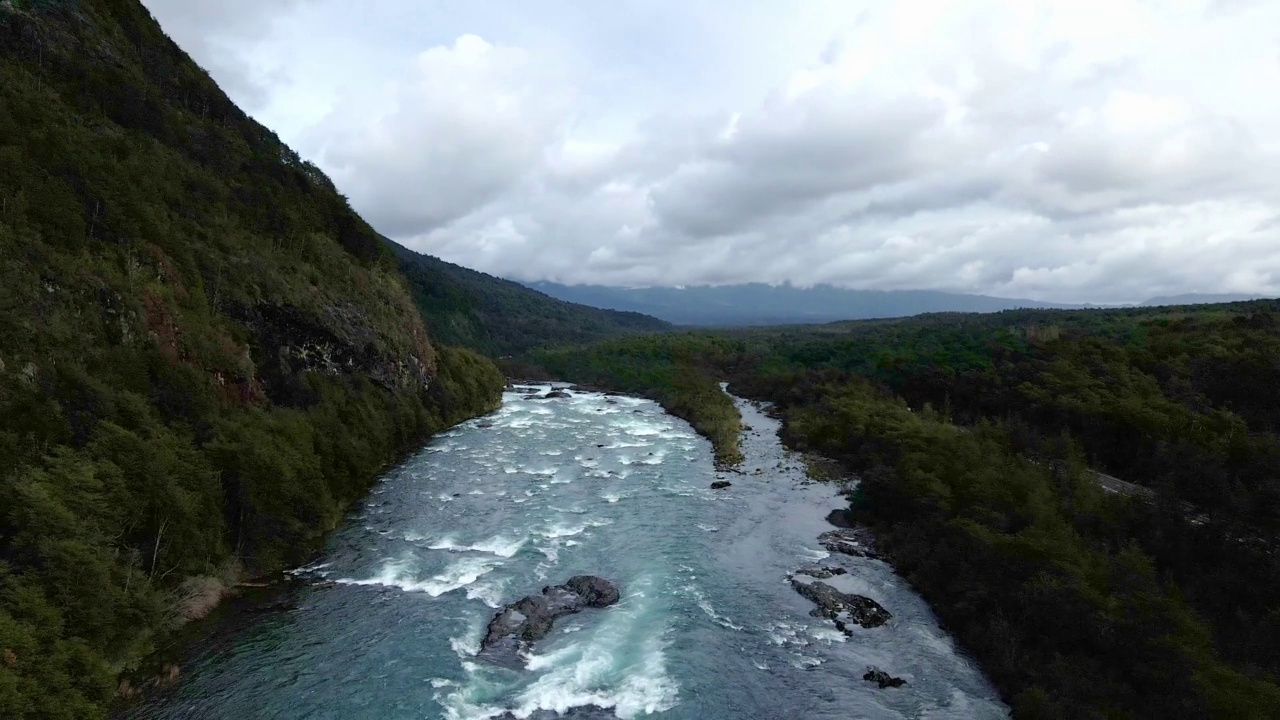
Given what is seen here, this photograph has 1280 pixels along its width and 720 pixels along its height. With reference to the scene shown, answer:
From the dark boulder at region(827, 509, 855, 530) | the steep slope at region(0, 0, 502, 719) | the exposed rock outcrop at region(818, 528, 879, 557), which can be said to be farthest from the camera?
the dark boulder at region(827, 509, 855, 530)

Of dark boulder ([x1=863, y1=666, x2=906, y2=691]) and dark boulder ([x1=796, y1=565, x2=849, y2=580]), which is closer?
dark boulder ([x1=863, y1=666, x2=906, y2=691])

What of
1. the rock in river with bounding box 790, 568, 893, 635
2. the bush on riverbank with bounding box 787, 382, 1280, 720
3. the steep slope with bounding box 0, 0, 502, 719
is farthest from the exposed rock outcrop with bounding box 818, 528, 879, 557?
the steep slope with bounding box 0, 0, 502, 719

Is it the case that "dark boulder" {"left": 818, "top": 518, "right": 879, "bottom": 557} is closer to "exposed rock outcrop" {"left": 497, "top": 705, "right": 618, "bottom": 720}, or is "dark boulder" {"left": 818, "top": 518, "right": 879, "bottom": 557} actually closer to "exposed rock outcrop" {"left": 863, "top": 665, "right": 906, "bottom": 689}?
"exposed rock outcrop" {"left": 863, "top": 665, "right": 906, "bottom": 689}

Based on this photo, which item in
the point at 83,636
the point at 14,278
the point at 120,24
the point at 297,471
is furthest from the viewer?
the point at 120,24

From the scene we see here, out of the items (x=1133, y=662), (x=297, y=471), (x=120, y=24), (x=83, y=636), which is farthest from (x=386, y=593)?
(x=120, y=24)

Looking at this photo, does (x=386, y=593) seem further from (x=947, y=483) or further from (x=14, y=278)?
(x=947, y=483)

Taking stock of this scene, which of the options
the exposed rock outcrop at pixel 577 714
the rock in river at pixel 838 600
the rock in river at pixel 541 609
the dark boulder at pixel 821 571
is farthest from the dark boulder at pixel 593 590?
the dark boulder at pixel 821 571
